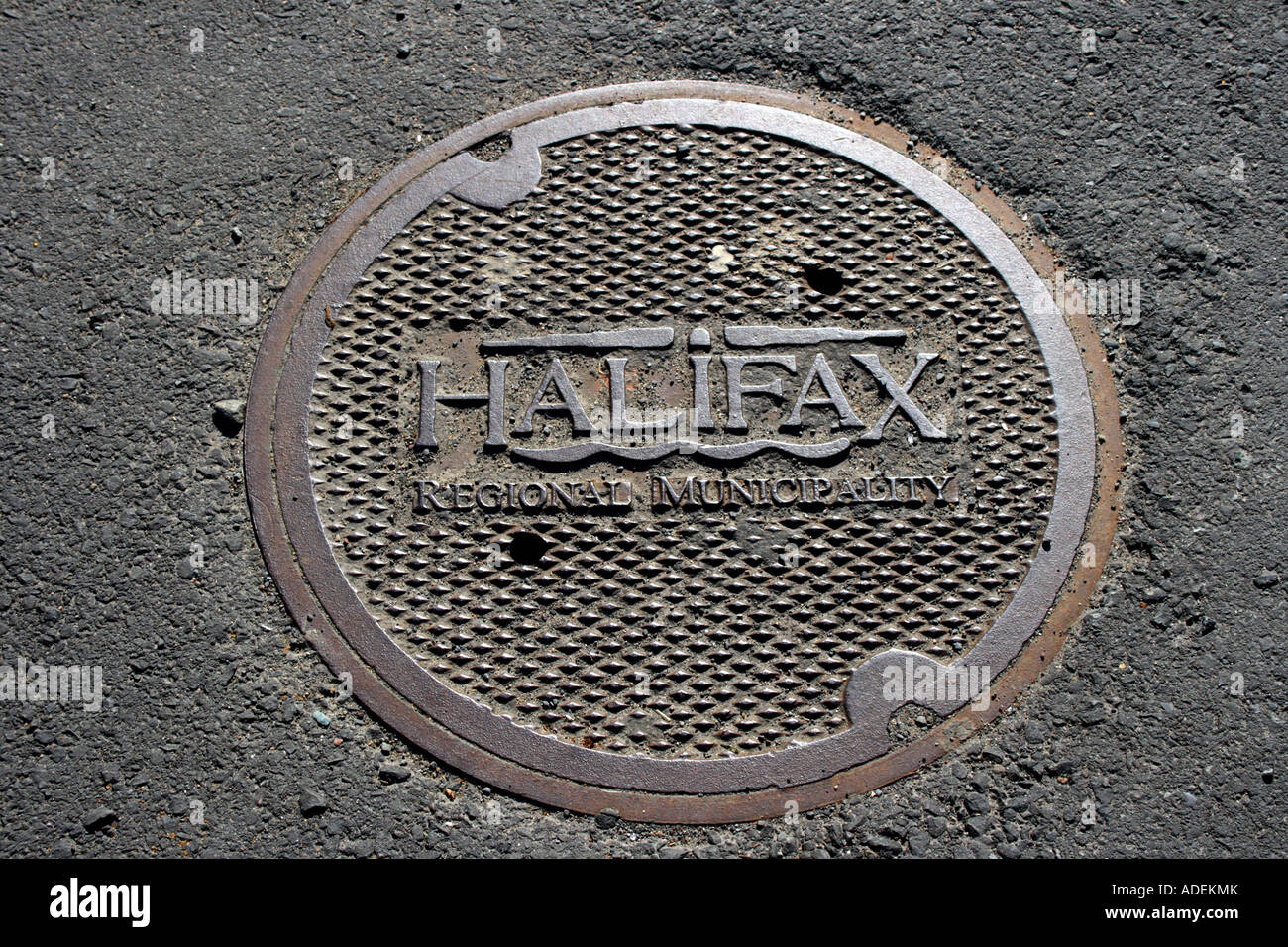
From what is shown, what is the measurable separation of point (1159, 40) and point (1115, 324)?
2.78 ft

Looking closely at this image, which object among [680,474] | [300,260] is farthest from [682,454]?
[300,260]

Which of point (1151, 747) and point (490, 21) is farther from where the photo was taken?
point (490, 21)

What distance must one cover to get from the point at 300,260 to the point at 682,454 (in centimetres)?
109

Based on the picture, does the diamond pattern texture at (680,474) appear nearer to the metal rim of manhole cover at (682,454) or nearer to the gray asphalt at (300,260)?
the metal rim of manhole cover at (682,454)

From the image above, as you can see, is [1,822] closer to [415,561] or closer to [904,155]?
[415,561]

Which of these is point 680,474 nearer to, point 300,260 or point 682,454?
point 682,454

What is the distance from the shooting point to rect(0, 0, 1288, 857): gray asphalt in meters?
2.00

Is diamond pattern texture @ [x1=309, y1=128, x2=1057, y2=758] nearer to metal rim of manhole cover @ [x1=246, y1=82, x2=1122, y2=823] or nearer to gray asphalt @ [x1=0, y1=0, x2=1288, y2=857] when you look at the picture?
metal rim of manhole cover @ [x1=246, y1=82, x2=1122, y2=823]

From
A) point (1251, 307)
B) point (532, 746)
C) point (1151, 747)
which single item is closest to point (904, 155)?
point (1251, 307)

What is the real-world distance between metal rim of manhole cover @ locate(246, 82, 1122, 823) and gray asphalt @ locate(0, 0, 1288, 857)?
3.8 inches

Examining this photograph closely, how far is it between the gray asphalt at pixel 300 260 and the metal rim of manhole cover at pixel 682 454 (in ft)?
0.32

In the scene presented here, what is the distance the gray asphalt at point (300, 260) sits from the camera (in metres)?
2.00

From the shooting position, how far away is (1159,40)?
2.52 metres
